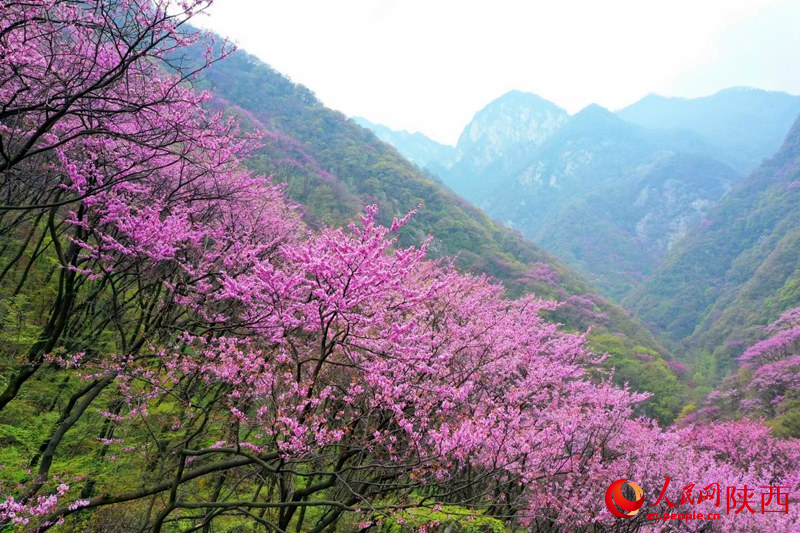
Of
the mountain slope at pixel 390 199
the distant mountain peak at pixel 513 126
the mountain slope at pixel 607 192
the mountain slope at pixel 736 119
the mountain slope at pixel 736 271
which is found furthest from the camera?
the distant mountain peak at pixel 513 126

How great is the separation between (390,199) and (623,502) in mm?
47984

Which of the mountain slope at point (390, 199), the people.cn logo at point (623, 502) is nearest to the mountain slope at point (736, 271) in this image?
the mountain slope at point (390, 199)

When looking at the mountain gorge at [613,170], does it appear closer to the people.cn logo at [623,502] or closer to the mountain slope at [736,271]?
the mountain slope at [736,271]

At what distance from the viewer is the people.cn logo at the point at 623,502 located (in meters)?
8.98

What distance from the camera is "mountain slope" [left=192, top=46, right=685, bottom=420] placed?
37.4 metres

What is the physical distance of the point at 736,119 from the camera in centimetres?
15638

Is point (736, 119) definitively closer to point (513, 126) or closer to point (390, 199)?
point (513, 126)

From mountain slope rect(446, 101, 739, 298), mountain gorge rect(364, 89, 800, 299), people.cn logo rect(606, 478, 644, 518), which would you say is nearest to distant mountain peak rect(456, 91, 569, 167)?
mountain gorge rect(364, 89, 800, 299)

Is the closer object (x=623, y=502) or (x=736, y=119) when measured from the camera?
(x=623, y=502)

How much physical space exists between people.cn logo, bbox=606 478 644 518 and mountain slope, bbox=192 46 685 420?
72.1 feet

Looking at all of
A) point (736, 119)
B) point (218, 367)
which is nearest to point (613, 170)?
point (736, 119)

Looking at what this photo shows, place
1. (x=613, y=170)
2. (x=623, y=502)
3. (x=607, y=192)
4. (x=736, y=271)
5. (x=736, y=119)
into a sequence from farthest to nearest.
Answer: (x=736, y=119) < (x=613, y=170) < (x=607, y=192) < (x=736, y=271) < (x=623, y=502)

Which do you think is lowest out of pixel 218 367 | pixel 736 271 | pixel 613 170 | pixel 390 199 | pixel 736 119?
pixel 218 367

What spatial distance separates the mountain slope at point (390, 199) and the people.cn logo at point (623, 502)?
865 inches
